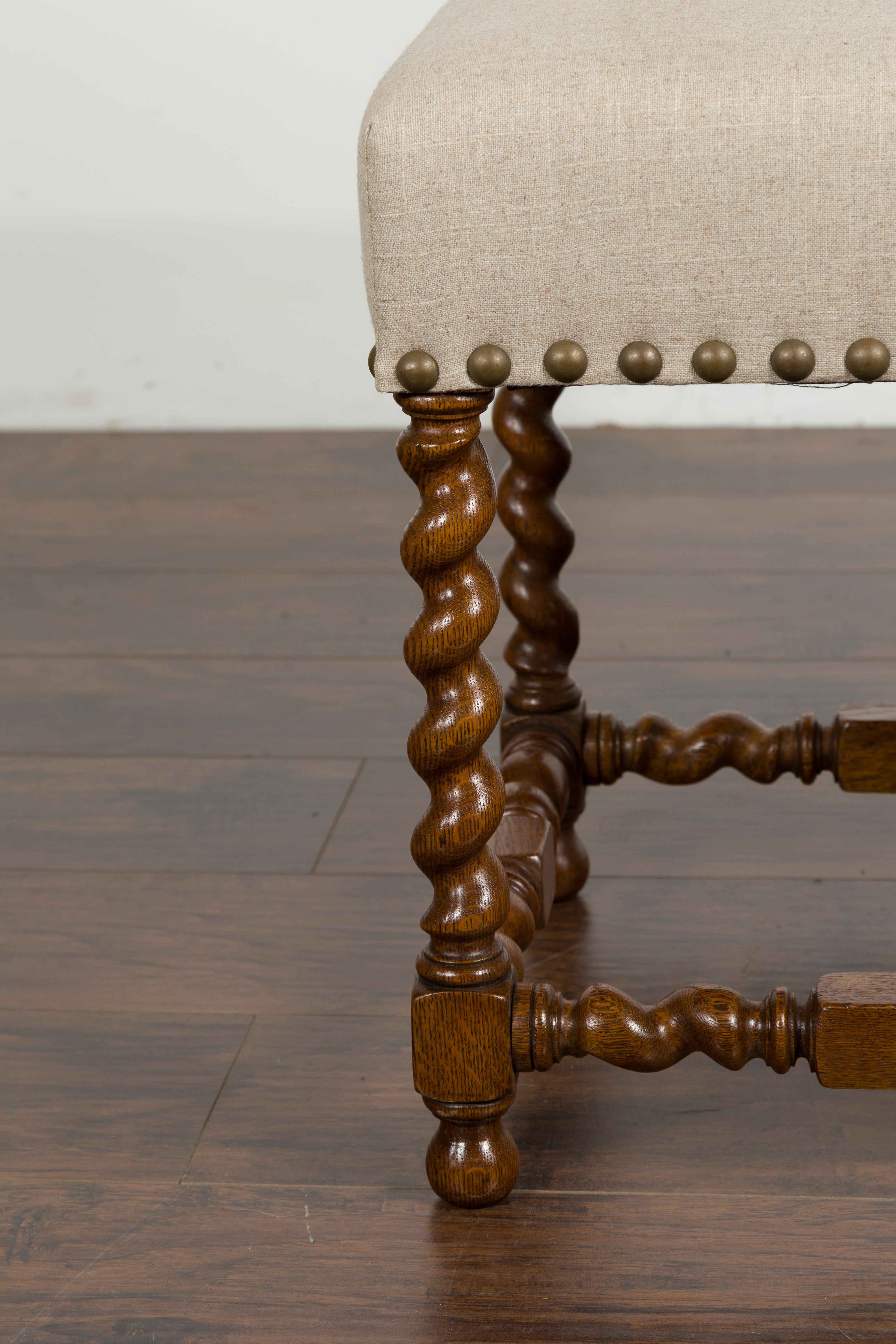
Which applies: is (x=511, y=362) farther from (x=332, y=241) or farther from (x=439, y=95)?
(x=332, y=241)

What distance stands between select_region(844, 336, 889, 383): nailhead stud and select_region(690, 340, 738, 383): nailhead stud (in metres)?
0.04

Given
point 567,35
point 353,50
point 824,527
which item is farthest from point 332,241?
point 567,35

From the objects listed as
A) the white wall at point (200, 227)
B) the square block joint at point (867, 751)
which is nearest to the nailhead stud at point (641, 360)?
the square block joint at point (867, 751)

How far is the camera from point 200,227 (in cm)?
223

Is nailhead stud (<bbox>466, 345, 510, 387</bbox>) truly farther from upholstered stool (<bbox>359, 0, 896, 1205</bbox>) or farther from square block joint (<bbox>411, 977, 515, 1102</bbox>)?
square block joint (<bbox>411, 977, 515, 1102</bbox>)

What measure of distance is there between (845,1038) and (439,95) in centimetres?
41

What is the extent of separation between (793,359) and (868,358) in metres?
0.03

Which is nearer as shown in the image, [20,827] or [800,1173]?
[800,1173]

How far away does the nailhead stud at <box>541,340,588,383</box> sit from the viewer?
0.61m

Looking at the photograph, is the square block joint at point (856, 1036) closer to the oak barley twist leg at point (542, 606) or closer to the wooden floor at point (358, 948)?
the wooden floor at point (358, 948)

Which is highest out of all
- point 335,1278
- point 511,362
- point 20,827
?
point 511,362

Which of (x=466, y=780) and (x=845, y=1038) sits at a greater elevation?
(x=466, y=780)

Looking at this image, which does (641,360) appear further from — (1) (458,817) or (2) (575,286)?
(1) (458,817)

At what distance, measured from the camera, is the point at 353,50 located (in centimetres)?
215
